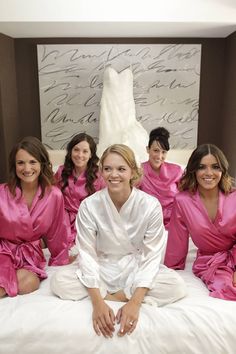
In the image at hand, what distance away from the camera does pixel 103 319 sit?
1.22 metres

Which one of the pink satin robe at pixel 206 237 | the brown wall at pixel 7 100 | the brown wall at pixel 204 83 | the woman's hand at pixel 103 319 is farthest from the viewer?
the brown wall at pixel 204 83

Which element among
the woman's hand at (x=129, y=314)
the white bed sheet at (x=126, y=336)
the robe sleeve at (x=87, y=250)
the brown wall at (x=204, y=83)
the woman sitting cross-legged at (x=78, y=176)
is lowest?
the white bed sheet at (x=126, y=336)

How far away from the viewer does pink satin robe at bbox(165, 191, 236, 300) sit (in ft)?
4.91

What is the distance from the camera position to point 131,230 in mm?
1458

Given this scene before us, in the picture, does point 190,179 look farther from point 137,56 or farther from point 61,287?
point 137,56

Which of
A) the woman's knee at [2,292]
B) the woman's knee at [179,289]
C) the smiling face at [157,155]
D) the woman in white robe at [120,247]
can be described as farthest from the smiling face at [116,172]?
the smiling face at [157,155]

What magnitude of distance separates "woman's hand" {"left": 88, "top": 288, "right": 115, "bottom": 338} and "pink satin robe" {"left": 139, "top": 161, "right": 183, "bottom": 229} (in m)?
1.11

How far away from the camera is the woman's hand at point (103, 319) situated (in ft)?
3.99

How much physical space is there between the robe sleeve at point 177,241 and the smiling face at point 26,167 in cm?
66

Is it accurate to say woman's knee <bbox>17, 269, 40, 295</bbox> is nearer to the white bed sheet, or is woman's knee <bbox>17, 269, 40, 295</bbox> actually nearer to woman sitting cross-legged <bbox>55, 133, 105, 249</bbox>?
the white bed sheet

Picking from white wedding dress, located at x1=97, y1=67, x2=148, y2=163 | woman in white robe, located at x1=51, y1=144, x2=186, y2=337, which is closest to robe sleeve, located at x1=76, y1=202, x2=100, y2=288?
woman in white robe, located at x1=51, y1=144, x2=186, y2=337

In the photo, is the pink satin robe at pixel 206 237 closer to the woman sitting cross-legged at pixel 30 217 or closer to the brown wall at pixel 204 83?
the woman sitting cross-legged at pixel 30 217

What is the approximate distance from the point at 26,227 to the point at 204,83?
2343 millimetres

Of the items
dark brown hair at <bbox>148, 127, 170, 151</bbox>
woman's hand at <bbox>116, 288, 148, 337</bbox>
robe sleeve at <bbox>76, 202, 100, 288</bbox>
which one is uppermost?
dark brown hair at <bbox>148, 127, 170, 151</bbox>
